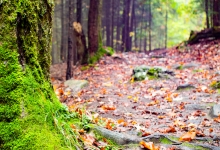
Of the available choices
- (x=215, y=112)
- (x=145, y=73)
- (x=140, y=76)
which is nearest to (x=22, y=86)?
(x=215, y=112)

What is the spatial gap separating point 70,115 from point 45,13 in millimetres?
1360

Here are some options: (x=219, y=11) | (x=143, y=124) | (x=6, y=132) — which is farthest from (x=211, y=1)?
(x=6, y=132)

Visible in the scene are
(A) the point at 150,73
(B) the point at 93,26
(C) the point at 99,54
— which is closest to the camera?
(A) the point at 150,73

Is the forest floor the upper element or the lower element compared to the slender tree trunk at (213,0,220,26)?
lower

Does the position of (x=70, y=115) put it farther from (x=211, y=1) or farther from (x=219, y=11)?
(x=211, y=1)

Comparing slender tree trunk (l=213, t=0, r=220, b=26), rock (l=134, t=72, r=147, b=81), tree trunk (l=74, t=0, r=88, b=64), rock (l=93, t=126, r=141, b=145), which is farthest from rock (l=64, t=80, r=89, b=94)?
slender tree trunk (l=213, t=0, r=220, b=26)

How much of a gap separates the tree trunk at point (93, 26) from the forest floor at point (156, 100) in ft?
5.87

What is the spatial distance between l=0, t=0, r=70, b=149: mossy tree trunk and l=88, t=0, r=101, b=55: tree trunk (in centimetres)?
1098

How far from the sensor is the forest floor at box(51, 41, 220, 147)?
438cm

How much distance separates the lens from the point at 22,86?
2.39m

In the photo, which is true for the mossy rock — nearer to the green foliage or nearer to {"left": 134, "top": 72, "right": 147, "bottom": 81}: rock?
the green foliage

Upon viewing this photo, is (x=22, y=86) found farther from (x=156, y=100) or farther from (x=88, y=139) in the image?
(x=156, y=100)

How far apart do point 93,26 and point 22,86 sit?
11.6 m

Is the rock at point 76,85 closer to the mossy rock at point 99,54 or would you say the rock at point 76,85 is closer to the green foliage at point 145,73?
the green foliage at point 145,73
